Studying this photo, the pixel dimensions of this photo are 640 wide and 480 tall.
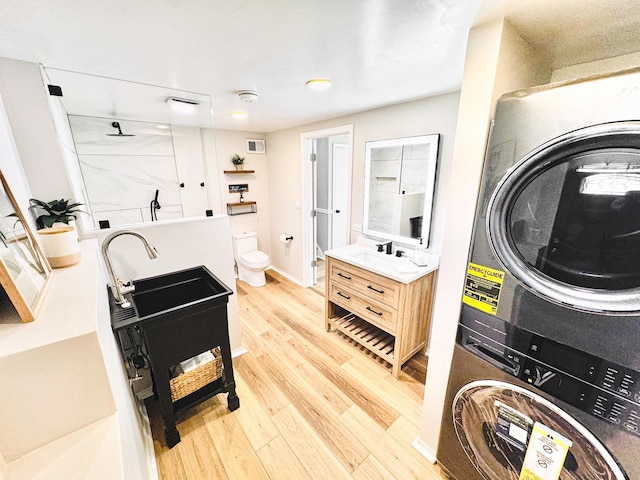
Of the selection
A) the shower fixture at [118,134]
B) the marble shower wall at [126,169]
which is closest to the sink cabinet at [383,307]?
the marble shower wall at [126,169]

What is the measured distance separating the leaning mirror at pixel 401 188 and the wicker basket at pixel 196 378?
69.8 inches

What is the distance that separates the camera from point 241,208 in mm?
3723

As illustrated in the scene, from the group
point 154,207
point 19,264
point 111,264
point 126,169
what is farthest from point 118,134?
point 19,264

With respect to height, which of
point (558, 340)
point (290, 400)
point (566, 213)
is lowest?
point (290, 400)

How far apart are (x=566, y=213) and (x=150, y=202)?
3021 millimetres

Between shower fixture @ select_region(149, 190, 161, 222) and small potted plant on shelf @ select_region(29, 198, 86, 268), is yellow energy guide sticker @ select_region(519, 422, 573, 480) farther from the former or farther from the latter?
shower fixture @ select_region(149, 190, 161, 222)

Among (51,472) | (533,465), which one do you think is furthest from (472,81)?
(51,472)

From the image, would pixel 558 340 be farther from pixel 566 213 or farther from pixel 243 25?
pixel 243 25

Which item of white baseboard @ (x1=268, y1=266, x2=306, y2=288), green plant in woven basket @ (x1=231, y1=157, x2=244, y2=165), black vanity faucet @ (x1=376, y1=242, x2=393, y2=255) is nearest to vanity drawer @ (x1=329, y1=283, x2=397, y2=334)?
black vanity faucet @ (x1=376, y1=242, x2=393, y2=255)

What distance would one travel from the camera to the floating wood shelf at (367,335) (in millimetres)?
2150

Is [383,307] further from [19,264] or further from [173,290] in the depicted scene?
[19,264]

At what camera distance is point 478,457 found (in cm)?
111

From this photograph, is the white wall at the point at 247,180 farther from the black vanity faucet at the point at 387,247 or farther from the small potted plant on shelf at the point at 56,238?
the black vanity faucet at the point at 387,247

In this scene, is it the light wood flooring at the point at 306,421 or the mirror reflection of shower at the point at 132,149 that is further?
the mirror reflection of shower at the point at 132,149
